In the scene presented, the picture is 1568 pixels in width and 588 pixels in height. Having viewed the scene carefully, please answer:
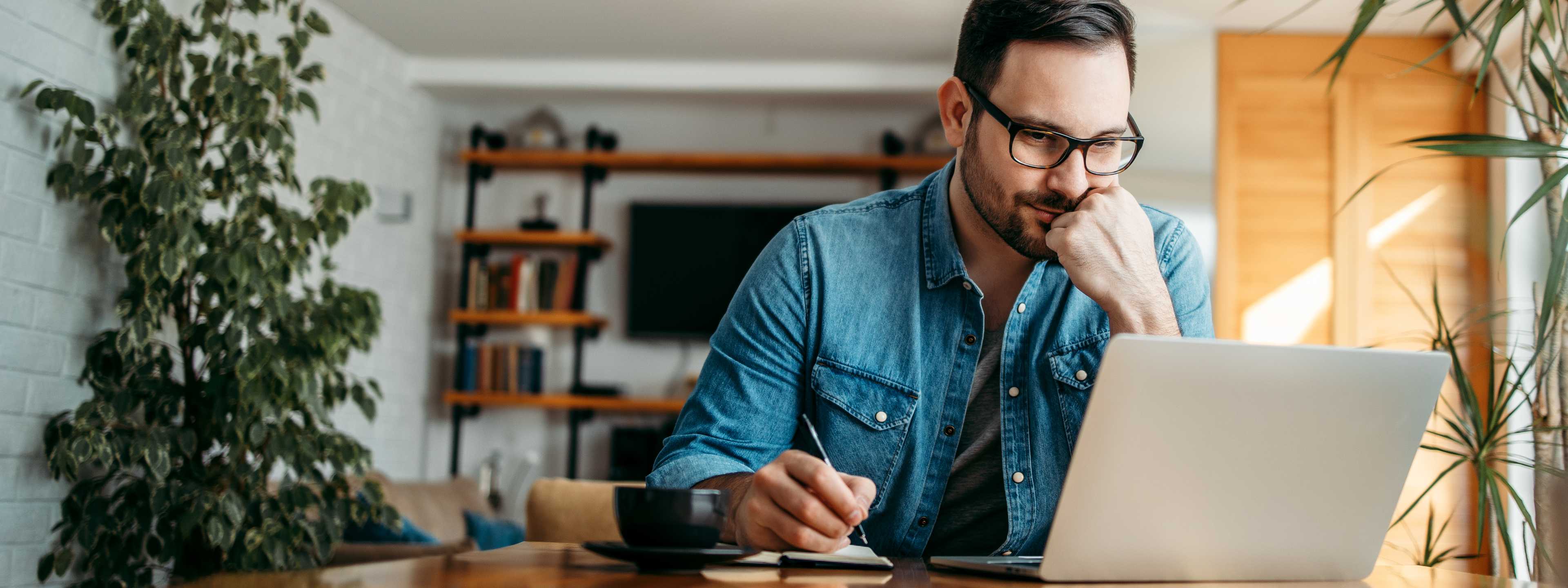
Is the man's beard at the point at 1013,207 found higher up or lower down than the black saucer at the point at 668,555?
higher up

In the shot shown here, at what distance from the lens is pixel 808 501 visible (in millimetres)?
796

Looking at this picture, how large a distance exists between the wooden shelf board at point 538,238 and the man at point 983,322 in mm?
3823

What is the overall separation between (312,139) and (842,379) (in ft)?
11.2

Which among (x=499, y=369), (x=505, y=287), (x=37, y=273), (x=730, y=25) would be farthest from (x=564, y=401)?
(x=37, y=273)

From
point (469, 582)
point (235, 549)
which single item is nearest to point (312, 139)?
point (235, 549)

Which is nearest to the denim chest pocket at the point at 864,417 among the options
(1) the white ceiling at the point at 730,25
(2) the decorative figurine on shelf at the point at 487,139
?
(1) the white ceiling at the point at 730,25

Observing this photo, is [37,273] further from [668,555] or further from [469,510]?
[668,555]

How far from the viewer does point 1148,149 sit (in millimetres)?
4184

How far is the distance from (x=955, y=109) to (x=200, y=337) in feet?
7.45

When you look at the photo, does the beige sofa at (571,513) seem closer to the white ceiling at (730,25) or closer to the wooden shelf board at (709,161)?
the white ceiling at (730,25)

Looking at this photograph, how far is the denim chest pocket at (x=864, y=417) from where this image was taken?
3.99 ft

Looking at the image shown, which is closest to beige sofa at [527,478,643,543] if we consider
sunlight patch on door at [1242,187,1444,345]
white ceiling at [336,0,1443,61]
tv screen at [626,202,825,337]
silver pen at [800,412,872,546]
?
silver pen at [800,412,872,546]

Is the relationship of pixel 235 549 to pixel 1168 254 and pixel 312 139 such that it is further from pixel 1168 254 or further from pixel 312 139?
pixel 1168 254

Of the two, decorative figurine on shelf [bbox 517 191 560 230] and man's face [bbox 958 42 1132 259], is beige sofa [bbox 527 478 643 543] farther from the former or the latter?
decorative figurine on shelf [bbox 517 191 560 230]
